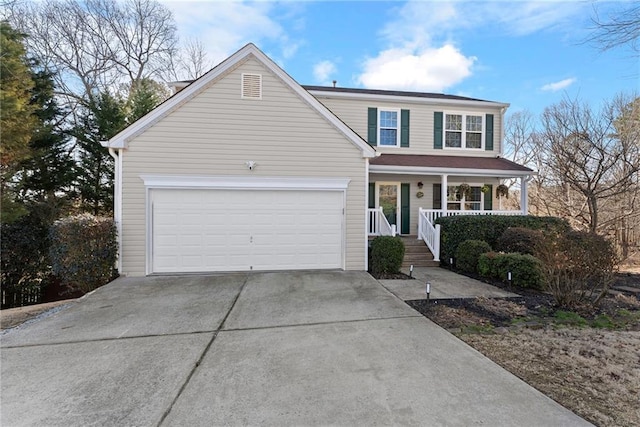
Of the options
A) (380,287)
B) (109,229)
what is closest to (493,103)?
(380,287)

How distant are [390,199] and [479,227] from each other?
345 cm

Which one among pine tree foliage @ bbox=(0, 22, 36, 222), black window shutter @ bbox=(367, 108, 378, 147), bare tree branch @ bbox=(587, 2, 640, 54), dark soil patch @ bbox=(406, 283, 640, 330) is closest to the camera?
bare tree branch @ bbox=(587, 2, 640, 54)

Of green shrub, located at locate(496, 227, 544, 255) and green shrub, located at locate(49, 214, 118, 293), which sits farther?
green shrub, located at locate(496, 227, 544, 255)

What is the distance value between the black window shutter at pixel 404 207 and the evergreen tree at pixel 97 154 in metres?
12.1

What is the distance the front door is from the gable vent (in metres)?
5.92

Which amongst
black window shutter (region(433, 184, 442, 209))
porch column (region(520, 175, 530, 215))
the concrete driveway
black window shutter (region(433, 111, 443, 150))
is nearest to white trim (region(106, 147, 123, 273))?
the concrete driveway

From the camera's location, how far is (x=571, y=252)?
5.39m

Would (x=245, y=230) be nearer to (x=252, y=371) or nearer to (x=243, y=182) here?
(x=243, y=182)

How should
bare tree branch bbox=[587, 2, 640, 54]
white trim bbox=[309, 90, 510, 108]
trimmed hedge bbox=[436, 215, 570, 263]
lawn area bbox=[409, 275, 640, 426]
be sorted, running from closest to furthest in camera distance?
lawn area bbox=[409, 275, 640, 426]
bare tree branch bbox=[587, 2, 640, 54]
trimmed hedge bbox=[436, 215, 570, 263]
white trim bbox=[309, 90, 510, 108]

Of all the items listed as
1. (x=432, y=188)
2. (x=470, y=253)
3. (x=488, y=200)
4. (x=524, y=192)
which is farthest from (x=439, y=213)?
(x=524, y=192)

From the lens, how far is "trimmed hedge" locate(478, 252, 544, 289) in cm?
671

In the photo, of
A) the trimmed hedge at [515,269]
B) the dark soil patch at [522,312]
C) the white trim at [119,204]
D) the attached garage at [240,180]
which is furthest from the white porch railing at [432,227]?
the white trim at [119,204]

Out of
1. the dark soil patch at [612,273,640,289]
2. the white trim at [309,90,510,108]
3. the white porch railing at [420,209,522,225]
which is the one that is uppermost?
the white trim at [309,90,510,108]

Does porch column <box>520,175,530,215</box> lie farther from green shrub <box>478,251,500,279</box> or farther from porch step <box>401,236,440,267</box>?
green shrub <box>478,251,500,279</box>
